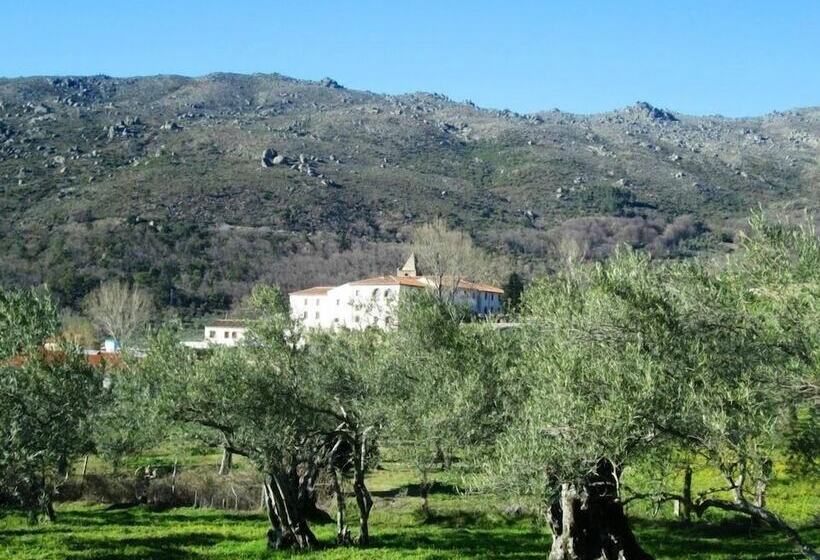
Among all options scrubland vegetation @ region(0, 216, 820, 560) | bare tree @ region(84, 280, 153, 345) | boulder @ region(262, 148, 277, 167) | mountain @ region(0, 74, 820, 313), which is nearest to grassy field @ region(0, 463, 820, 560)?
scrubland vegetation @ region(0, 216, 820, 560)

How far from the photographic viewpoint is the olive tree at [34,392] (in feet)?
61.9

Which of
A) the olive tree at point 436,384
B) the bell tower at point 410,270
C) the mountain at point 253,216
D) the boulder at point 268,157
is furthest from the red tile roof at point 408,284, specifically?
the boulder at point 268,157

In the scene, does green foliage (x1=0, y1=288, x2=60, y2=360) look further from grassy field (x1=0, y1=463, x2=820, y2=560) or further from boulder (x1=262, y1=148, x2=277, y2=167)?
boulder (x1=262, y1=148, x2=277, y2=167)

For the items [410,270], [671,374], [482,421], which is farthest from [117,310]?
[671,374]

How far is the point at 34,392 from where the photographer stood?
20531 mm

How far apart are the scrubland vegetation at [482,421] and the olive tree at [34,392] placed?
6cm

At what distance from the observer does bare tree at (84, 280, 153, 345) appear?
267 feet

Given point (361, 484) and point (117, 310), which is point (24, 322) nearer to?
point (361, 484)

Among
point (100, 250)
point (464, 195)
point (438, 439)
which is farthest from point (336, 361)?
point (464, 195)

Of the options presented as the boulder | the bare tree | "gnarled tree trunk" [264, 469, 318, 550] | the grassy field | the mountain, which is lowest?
the grassy field

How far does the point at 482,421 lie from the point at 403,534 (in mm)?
5034

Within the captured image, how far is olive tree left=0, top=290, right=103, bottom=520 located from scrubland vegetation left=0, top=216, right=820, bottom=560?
0.06 meters

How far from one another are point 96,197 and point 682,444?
137455 millimetres

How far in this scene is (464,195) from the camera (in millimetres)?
185000
